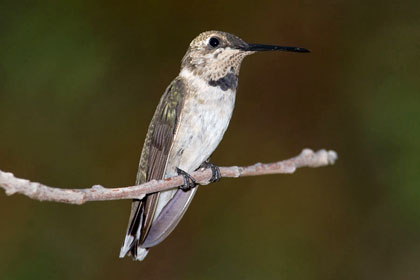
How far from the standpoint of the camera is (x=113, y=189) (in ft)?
4.22

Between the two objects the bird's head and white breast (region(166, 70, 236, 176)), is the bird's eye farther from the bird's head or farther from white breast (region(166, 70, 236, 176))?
white breast (region(166, 70, 236, 176))

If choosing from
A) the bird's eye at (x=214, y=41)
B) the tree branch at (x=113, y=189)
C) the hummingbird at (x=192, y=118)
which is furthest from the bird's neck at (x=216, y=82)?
the tree branch at (x=113, y=189)

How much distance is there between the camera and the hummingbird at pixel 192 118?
1991mm

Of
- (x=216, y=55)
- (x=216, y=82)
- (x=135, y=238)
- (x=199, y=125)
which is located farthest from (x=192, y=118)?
(x=135, y=238)

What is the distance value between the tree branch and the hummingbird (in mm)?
293

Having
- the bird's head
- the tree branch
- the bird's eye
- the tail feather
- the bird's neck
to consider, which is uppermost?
the bird's eye

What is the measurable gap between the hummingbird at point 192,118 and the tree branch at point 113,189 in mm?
293

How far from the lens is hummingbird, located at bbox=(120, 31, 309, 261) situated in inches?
78.4

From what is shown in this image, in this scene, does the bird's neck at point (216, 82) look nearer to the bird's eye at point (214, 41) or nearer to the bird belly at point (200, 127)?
the bird belly at point (200, 127)

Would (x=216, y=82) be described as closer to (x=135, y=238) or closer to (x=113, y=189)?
(x=135, y=238)

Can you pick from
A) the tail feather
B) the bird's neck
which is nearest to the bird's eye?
the bird's neck

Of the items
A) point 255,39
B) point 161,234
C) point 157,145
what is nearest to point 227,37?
point 157,145

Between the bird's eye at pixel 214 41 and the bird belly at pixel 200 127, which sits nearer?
the bird belly at pixel 200 127

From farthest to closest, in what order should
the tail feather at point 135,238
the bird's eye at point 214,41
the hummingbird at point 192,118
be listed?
the bird's eye at point 214,41, the hummingbird at point 192,118, the tail feather at point 135,238
